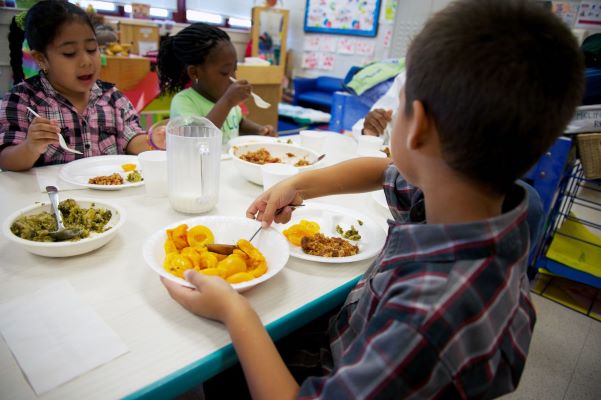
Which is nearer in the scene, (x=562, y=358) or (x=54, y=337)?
(x=54, y=337)

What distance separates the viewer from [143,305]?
62 centimetres

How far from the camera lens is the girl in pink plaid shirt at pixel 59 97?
3.97ft

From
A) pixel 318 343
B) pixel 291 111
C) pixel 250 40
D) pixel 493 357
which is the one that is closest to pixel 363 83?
pixel 291 111

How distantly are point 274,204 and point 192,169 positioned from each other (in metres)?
0.24

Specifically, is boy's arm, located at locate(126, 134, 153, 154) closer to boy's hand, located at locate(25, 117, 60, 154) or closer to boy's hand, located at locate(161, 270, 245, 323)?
boy's hand, located at locate(25, 117, 60, 154)

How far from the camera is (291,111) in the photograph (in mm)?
4141

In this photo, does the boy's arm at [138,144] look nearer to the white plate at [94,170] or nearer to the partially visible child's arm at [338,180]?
the white plate at [94,170]

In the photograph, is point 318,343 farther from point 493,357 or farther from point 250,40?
point 250,40

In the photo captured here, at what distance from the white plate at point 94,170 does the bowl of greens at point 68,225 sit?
0.18 m

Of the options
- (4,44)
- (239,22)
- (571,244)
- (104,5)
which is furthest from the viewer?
(239,22)

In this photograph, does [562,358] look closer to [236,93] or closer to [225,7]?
[236,93]

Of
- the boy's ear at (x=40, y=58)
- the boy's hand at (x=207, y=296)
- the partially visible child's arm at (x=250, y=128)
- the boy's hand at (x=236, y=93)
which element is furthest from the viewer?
the partially visible child's arm at (x=250, y=128)

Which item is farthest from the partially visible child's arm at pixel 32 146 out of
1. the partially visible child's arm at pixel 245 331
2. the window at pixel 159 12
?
the window at pixel 159 12

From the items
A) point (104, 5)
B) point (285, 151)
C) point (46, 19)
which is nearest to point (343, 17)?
point (104, 5)
